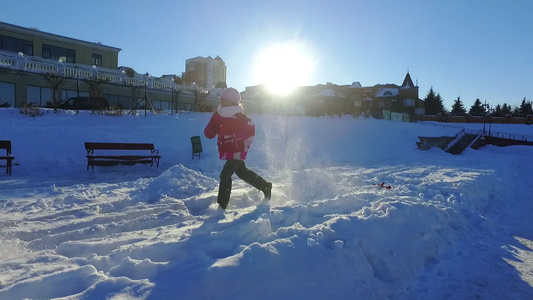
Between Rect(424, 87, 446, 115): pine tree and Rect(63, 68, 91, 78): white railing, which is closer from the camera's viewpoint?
Rect(63, 68, 91, 78): white railing

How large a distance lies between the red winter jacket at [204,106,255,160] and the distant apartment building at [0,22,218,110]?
690 inches

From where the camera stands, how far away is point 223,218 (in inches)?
180

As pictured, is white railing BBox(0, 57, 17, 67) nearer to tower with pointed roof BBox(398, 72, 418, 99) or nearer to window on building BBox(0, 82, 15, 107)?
window on building BBox(0, 82, 15, 107)

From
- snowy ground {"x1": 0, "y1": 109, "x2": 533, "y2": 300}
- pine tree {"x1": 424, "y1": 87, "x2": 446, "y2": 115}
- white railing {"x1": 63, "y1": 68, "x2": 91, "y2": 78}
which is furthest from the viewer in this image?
pine tree {"x1": 424, "y1": 87, "x2": 446, "y2": 115}

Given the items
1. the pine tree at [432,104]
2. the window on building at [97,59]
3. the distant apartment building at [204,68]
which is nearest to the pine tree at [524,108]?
the pine tree at [432,104]

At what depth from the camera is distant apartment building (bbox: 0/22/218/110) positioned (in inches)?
915

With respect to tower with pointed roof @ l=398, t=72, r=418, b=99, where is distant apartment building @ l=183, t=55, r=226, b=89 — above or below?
above

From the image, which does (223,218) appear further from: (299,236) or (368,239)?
(368,239)

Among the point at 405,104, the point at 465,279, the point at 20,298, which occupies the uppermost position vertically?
the point at 405,104

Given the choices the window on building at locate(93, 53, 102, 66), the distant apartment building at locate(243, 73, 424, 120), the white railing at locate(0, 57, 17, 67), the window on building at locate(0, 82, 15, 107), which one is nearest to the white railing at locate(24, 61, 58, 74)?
the white railing at locate(0, 57, 17, 67)

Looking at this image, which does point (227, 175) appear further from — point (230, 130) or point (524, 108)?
point (524, 108)

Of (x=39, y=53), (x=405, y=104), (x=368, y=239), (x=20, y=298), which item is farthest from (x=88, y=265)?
(x=405, y=104)

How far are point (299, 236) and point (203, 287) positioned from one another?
4.25 feet

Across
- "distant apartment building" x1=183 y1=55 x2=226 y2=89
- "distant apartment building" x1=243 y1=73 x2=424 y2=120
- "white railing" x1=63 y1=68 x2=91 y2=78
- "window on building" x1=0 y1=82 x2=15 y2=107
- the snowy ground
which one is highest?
"distant apartment building" x1=183 y1=55 x2=226 y2=89
